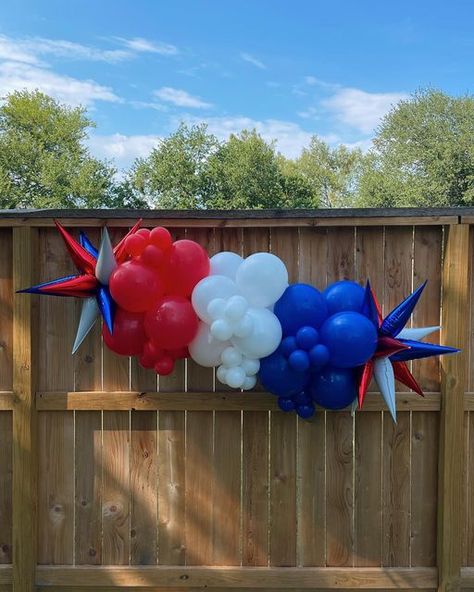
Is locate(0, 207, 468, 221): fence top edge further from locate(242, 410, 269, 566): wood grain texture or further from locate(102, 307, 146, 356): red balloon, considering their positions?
locate(242, 410, 269, 566): wood grain texture

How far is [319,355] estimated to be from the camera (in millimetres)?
1985

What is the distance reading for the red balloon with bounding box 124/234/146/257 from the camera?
80.6 inches

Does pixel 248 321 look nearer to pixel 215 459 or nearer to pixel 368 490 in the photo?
pixel 215 459

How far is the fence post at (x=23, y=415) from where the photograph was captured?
7.80 feet

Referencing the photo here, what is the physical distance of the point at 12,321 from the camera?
2.45 meters

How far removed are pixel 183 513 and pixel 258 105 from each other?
137ft

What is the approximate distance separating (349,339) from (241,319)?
0.42 meters

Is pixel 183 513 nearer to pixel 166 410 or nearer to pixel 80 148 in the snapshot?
pixel 166 410

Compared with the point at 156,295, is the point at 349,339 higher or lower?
lower

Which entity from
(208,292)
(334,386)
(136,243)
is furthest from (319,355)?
(136,243)

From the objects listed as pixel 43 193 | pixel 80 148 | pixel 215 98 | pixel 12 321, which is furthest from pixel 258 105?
pixel 12 321

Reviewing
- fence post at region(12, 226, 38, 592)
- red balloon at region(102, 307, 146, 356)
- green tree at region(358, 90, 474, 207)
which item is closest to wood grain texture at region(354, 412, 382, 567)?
red balloon at region(102, 307, 146, 356)

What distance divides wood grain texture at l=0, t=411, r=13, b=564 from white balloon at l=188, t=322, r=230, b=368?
1022 mm

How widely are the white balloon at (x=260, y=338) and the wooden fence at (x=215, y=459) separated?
1.33 ft
